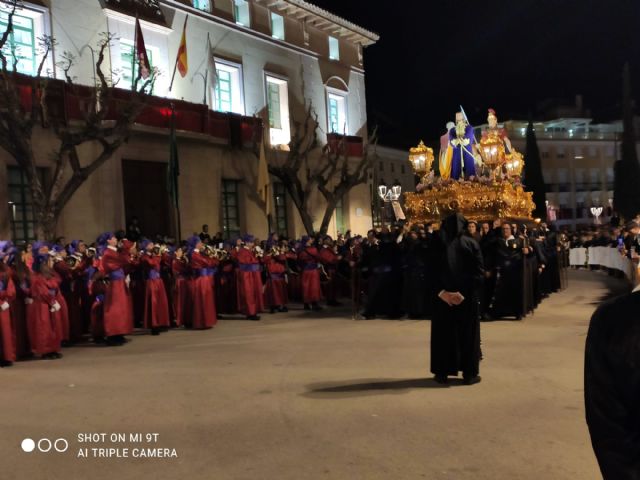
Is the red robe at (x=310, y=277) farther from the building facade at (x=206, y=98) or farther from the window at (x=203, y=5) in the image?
the window at (x=203, y=5)

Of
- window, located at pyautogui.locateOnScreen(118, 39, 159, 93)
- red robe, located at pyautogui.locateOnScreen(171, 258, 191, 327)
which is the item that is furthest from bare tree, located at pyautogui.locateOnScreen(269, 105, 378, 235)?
red robe, located at pyautogui.locateOnScreen(171, 258, 191, 327)

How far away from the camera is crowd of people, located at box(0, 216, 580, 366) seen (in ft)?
32.1

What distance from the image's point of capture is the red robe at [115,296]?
1080cm

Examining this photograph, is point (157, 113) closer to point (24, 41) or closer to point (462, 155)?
point (24, 41)

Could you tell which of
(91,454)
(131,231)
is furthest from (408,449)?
(131,231)

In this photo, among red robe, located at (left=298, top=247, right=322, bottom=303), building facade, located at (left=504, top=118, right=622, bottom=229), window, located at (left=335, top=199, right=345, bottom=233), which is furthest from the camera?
building facade, located at (left=504, top=118, right=622, bottom=229)

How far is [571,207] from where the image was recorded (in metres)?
71.2

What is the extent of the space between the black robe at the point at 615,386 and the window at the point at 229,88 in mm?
24553

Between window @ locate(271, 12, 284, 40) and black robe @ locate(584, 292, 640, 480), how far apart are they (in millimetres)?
28408

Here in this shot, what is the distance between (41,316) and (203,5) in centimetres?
1844

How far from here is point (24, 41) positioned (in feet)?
59.5

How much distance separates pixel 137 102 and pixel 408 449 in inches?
525

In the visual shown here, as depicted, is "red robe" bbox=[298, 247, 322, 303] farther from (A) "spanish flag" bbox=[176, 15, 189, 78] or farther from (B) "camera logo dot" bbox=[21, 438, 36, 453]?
(B) "camera logo dot" bbox=[21, 438, 36, 453]

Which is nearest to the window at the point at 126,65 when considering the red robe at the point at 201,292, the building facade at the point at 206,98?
the building facade at the point at 206,98
